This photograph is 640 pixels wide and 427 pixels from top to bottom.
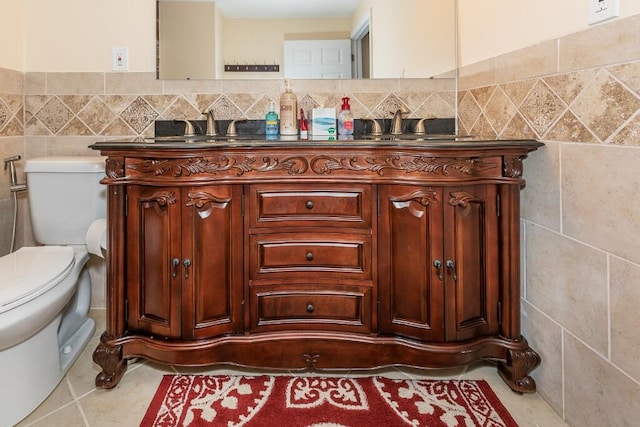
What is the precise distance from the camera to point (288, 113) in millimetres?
1670

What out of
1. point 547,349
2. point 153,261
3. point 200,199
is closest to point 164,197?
point 200,199

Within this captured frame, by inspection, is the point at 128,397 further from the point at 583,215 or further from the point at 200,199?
the point at 583,215

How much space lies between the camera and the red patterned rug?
1191mm

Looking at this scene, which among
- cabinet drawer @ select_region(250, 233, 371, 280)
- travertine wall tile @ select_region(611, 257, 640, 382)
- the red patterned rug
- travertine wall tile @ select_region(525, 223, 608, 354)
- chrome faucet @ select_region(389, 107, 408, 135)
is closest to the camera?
travertine wall tile @ select_region(611, 257, 640, 382)

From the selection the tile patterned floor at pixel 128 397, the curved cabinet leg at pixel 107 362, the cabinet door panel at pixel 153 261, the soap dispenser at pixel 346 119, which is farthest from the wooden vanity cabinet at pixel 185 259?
the soap dispenser at pixel 346 119

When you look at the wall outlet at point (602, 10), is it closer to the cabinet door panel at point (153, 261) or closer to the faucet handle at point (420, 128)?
the faucet handle at point (420, 128)

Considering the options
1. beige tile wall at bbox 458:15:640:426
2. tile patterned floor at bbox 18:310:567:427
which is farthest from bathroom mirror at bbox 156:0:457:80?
tile patterned floor at bbox 18:310:567:427

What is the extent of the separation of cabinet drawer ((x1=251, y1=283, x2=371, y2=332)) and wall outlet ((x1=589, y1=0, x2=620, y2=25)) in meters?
0.99

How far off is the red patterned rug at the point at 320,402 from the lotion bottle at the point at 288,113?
99 centimetres

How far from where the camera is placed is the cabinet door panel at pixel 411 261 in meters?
1.25

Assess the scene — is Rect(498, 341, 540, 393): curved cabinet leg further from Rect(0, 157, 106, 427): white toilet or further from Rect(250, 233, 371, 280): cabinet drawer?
Rect(0, 157, 106, 427): white toilet

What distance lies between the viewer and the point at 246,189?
1.28 meters

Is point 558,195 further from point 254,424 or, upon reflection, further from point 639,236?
point 254,424

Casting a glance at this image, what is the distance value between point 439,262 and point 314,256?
1.33ft
